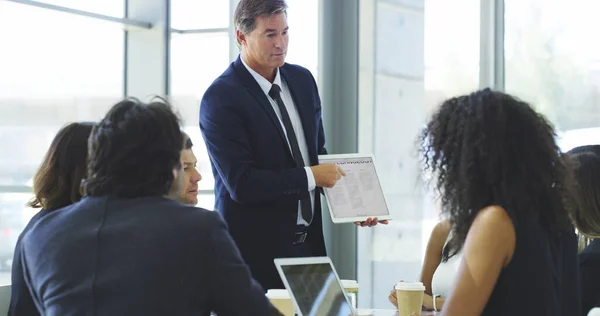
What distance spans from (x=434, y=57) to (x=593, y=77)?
39.0 inches

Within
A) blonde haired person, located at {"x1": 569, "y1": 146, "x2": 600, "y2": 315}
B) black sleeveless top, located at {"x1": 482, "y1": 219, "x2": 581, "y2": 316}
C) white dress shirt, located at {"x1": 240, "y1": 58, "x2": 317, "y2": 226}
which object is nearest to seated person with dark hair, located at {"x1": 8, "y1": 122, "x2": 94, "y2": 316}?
white dress shirt, located at {"x1": 240, "y1": 58, "x2": 317, "y2": 226}

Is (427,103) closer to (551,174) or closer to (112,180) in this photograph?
(551,174)

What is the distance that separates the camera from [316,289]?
2.35m

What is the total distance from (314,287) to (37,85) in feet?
9.24

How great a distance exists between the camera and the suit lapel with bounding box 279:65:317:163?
3465 mm

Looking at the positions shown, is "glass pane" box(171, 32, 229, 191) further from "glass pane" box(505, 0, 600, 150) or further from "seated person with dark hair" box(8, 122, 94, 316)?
"seated person with dark hair" box(8, 122, 94, 316)

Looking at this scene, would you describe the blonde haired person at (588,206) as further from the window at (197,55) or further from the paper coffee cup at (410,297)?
the window at (197,55)

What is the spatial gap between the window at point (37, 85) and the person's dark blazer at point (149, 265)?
8.32 feet

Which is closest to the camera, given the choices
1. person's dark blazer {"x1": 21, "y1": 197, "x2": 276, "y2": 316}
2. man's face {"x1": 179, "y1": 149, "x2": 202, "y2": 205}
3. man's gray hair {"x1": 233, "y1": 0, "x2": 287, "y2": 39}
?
person's dark blazer {"x1": 21, "y1": 197, "x2": 276, "y2": 316}

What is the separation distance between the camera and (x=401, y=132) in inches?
224

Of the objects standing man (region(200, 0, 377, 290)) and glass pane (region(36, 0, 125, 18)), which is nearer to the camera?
standing man (region(200, 0, 377, 290))

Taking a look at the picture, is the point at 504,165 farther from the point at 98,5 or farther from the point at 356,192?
the point at 98,5

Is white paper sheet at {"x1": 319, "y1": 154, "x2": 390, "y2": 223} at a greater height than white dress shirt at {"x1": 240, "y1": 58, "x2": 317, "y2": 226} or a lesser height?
lesser

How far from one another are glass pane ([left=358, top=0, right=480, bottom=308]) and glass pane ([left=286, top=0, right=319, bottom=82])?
32cm
